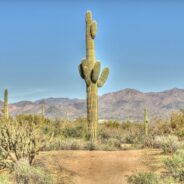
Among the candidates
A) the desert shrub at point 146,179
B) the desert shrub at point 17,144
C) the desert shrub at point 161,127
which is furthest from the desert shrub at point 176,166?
the desert shrub at point 161,127

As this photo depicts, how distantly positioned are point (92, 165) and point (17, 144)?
104 inches

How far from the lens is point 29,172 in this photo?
13.5 m

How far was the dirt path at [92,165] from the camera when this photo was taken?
1477 centimetres

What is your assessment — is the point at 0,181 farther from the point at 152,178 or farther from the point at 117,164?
the point at 117,164

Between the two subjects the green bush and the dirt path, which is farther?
the green bush

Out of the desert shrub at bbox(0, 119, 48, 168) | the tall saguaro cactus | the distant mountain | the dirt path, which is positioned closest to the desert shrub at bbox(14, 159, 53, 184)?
the dirt path

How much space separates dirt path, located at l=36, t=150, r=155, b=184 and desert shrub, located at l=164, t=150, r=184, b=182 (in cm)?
137

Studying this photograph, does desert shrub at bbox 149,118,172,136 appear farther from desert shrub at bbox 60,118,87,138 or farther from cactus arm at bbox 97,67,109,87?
cactus arm at bbox 97,67,109,87

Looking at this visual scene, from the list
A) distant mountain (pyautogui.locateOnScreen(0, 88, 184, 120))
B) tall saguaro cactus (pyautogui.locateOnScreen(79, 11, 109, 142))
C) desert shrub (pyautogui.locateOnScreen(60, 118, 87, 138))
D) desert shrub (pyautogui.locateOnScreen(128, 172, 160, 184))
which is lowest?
desert shrub (pyautogui.locateOnScreen(128, 172, 160, 184))

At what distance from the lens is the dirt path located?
1477 cm

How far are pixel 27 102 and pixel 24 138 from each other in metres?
154

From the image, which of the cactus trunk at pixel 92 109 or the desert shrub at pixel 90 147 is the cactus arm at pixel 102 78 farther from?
the desert shrub at pixel 90 147

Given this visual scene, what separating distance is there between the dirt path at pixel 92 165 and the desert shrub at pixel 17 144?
20.4 inches

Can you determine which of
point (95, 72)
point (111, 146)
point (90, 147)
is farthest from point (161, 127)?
point (90, 147)
